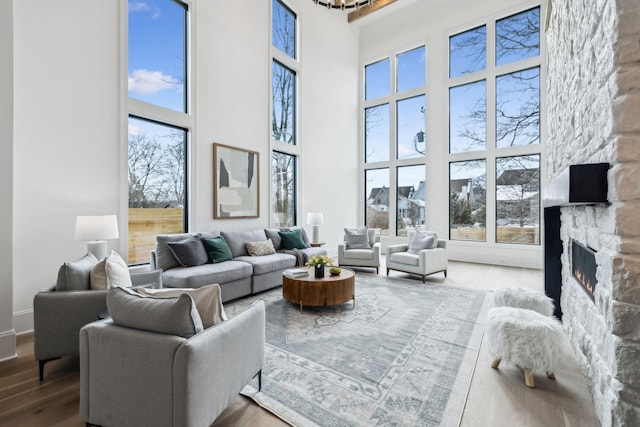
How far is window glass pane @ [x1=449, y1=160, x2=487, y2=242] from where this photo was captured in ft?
22.2

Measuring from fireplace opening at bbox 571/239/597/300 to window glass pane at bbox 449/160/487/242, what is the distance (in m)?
4.39

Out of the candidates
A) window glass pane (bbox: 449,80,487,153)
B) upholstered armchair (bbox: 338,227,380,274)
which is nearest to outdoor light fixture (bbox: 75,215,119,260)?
upholstered armchair (bbox: 338,227,380,274)

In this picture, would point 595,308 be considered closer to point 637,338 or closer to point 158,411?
point 637,338

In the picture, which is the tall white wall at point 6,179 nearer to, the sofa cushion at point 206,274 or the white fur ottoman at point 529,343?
the sofa cushion at point 206,274

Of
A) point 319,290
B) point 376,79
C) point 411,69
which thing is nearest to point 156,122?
point 319,290

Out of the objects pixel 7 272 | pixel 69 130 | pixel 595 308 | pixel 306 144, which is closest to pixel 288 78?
pixel 306 144

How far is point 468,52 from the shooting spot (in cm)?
702

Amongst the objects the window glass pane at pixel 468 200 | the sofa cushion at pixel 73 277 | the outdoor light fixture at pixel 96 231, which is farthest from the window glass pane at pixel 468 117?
the sofa cushion at pixel 73 277

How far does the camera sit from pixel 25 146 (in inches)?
119

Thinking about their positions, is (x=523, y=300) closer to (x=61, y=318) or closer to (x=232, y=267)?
(x=232, y=267)

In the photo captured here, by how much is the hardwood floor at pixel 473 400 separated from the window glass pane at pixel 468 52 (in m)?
6.59

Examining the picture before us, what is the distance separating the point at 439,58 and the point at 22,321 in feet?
28.7

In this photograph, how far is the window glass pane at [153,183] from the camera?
13.3 feet

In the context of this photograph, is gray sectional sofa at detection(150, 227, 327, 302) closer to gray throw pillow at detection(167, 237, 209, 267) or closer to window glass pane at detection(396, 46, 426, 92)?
gray throw pillow at detection(167, 237, 209, 267)
